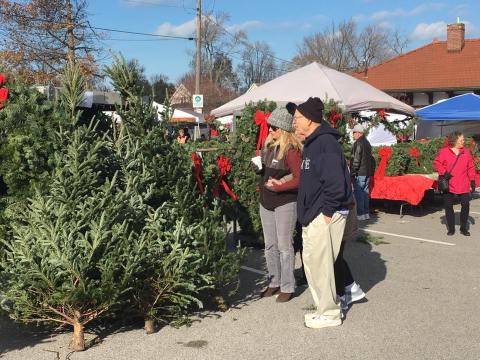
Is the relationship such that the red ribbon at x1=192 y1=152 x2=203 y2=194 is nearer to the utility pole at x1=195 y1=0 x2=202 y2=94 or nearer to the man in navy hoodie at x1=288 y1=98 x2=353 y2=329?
the man in navy hoodie at x1=288 y1=98 x2=353 y2=329

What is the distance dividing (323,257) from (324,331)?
0.61 meters

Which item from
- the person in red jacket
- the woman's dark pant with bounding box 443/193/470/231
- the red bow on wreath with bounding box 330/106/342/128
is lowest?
the woman's dark pant with bounding box 443/193/470/231

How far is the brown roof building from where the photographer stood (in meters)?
30.2

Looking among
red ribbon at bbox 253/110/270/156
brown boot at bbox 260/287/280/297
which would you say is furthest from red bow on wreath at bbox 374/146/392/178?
brown boot at bbox 260/287/280/297

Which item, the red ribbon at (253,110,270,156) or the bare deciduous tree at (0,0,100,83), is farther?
the bare deciduous tree at (0,0,100,83)

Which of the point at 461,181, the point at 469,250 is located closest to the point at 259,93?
the point at 461,181

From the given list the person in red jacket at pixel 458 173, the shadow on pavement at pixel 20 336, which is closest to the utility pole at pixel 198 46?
the person in red jacket at pixel 458 173

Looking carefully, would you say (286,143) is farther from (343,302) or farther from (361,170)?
(361,170)

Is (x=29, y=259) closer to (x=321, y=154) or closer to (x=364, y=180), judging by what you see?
(x=321, y=154)

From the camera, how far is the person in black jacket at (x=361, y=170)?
1045 cm

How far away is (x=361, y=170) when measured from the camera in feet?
34.3

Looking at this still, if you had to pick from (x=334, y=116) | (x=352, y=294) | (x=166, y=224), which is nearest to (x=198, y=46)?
(x=334, y=116)

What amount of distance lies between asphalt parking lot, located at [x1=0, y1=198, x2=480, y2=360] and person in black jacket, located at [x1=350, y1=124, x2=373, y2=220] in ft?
12.9

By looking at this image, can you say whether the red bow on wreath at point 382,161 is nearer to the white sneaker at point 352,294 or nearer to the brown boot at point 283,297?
the white sneaker at point 352,294
